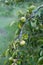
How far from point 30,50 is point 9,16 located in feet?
3.26

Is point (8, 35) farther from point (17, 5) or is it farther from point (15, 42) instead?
point (15, 42)

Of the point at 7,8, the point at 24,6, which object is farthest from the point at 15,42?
the point at 7,8

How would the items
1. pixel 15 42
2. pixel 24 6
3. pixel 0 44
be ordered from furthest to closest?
1. pixel 24 6
2. pixel 0 44
3. pixel 15 42

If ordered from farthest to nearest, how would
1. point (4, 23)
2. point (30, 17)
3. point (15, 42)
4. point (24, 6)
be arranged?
1. point (24, 6)
2. point (4, 23)
3. point (30, 17)
4. point (15, 42)

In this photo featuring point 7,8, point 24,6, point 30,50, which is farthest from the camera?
point 7,8

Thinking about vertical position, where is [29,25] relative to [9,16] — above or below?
above

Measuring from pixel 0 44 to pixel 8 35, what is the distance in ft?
0.44

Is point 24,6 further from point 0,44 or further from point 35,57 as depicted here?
point 35,57

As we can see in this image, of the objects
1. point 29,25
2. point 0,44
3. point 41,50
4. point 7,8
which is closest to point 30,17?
point 29,25

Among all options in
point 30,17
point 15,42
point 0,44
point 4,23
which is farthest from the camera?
point 4,23

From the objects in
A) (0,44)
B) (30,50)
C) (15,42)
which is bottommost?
(0,44)

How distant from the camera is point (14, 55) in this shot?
4.27 feet

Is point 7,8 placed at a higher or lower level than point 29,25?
lower

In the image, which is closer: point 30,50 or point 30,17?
point 30,17
